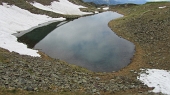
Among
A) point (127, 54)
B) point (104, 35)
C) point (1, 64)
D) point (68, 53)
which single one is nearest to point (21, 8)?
point (104, 35)

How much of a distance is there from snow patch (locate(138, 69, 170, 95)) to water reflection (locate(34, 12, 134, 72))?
619 centimetres

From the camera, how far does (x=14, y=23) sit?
2408 inches

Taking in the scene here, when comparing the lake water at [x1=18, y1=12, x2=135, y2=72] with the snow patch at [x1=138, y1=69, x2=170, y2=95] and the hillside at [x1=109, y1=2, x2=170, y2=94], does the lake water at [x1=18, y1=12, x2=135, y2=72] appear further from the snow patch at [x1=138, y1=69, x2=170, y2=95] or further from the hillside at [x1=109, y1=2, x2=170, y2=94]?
the snow patch at [x1=138, y1=69, x2=170, y2=95]

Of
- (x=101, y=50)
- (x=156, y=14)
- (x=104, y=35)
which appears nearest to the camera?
(x=101, y=50)

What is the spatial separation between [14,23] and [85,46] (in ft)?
78.9

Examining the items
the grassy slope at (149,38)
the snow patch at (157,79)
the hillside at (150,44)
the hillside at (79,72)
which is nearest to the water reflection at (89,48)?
the grassy slope at (149,38)

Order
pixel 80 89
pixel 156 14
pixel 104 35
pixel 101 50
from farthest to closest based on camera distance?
pixel 156 14, pixel 104 35, pixel 101 50, pixel 80 89

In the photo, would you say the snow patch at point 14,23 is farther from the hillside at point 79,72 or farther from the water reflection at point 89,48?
the water reflection at point 89,48

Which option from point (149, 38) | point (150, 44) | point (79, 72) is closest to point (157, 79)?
point (79, 72)

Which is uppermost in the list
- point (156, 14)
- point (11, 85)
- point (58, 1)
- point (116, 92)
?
point (58, 1)

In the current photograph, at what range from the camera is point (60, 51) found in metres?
46.0

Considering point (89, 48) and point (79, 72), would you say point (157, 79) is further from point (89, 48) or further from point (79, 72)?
point (89, 48)

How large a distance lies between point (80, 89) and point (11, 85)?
316 inches

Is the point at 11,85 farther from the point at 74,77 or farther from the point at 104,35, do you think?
the point at 104,35
